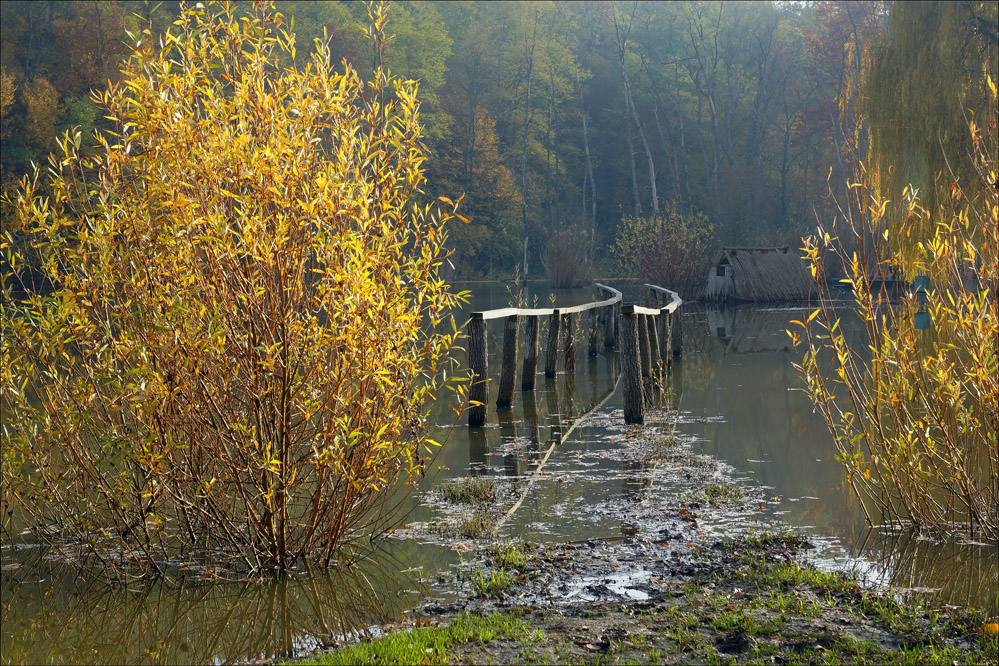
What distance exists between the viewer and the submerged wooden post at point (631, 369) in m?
11.2

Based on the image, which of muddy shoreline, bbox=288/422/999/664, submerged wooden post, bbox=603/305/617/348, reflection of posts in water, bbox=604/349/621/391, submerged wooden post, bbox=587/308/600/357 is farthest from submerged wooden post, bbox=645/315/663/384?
muddy shoreline, bbox=288/422/999/664

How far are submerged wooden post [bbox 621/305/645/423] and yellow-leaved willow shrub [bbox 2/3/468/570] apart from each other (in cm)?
509

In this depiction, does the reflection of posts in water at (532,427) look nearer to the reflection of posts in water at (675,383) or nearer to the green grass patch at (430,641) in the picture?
the reflection of posts in water at (675,383)

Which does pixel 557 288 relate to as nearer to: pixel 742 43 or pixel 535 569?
pixel 742 43

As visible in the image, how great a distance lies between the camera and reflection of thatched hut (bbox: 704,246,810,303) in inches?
1272

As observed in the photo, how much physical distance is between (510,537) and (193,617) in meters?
2.23

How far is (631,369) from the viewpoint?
11.3m

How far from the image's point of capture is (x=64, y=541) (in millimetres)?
6898

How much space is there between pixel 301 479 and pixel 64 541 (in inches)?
79.9

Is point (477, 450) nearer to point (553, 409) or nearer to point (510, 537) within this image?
point (553, 409)

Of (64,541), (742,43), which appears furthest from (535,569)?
(742,43)

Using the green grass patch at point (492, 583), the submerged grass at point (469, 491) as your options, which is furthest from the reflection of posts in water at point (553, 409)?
the green grass patch at point (492, 583)

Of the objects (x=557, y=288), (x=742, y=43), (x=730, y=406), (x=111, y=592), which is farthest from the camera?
(x=742, y=43)

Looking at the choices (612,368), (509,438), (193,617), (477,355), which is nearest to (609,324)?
(612,368)
